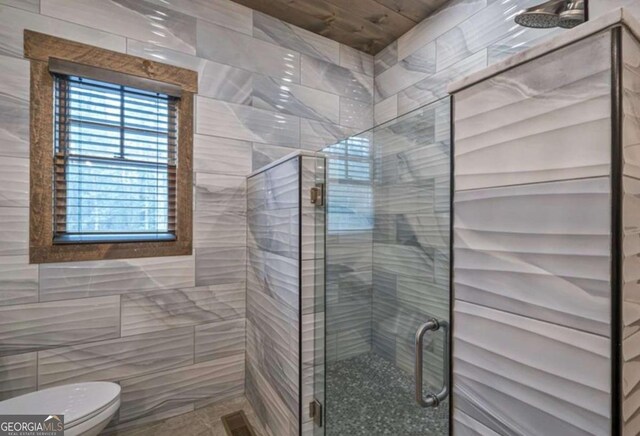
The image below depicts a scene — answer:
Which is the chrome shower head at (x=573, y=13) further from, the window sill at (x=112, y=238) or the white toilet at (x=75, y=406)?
the white toilet at (x=75, y=406)

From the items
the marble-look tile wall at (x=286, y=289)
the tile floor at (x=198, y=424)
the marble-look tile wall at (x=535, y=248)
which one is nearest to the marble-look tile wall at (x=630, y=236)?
the marble-look tile wall at (x=535, y=248)

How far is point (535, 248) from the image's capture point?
2.14ft

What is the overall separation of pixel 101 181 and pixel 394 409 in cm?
201

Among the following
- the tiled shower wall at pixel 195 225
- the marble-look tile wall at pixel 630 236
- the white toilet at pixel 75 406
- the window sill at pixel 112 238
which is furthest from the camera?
the window sill at pixel 112 238

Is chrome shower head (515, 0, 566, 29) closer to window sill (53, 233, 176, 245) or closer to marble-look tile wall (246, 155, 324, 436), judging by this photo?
marble-look tile wall (246, 155, 324, 436)

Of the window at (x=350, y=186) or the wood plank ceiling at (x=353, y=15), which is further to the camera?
the wood plank ceiling at (x=353, y=15)

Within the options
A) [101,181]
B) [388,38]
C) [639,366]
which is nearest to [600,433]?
[639,366]

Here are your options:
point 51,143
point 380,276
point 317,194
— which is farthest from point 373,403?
point 51,143

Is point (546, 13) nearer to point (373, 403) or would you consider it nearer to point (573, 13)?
point (573, 13)

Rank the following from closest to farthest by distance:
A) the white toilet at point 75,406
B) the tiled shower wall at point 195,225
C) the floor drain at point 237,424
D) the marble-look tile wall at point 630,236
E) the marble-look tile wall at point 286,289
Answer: the marble-look tile wall at point 630,236, the white toilet at point 75,406, the marble-look tile wall at point 286,289, the tiled shower wall at point 195,225, the floor drain at point 237,424

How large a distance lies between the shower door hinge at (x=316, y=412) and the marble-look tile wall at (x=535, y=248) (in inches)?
31.3

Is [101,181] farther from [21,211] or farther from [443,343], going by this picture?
[443,343]

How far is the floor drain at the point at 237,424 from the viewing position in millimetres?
1711

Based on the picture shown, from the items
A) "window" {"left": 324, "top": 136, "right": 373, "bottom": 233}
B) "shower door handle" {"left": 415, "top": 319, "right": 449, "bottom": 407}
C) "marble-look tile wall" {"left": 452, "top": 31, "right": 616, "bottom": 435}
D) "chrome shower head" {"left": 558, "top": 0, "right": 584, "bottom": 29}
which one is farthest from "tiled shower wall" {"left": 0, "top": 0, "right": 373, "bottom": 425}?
"chrome shower head" {"left": 558, "top": 0, "right": 584, "bottom": 29}
